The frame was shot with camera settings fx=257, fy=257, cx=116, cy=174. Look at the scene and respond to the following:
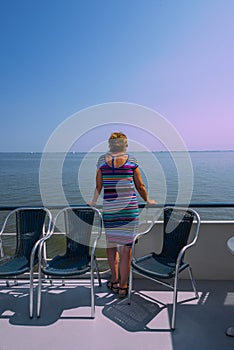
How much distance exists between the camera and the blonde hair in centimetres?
220

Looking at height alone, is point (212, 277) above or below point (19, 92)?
below

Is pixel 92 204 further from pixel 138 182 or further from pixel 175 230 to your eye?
pixel 175 230

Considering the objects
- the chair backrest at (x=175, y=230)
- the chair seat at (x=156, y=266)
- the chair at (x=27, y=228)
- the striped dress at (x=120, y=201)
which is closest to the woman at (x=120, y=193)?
the striped dress at (x=120, y=201)

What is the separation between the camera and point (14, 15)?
5453mm

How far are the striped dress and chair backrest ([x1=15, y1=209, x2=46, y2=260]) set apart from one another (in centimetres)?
76

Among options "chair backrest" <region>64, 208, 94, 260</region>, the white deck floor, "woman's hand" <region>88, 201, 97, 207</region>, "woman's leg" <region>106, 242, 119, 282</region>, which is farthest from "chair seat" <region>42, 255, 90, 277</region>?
"woman's hand" <region>88, 201, 97, 207</region>

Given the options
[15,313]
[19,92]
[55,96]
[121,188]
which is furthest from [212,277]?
[19,92]

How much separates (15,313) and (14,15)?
578 centimetres

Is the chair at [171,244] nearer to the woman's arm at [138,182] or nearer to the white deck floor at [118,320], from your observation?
the white deck floor at [118,320]

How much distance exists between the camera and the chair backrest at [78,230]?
8.24 ft

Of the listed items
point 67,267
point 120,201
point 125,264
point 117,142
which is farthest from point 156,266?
point 117,142

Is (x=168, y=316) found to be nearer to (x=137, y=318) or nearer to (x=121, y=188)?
(x=137, y=318)

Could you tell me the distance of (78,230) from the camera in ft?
8.34

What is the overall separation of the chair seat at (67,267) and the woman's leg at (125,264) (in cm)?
31
